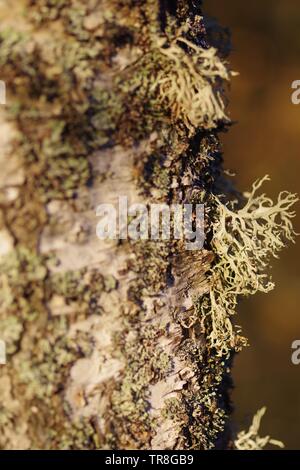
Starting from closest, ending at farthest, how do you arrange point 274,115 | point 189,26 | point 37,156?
1. point 37,156
2. point 189,26
3. point 274,115

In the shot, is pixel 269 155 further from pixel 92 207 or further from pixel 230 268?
pixel 92 207

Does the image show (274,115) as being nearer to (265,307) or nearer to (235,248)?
(265,307)

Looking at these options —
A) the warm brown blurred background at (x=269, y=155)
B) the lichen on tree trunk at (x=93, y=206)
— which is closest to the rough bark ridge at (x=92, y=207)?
the lichen on tree trunk at (x=93, y=206)

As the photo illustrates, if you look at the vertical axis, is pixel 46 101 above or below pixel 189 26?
below

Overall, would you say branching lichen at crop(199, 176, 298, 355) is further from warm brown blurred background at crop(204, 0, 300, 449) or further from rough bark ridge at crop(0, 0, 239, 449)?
warm brown blurred background at crop(204, 0, 300, 449)

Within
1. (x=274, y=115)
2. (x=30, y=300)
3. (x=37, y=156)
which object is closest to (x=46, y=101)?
(x=37, y=156)

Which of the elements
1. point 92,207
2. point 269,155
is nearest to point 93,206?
point 92,207

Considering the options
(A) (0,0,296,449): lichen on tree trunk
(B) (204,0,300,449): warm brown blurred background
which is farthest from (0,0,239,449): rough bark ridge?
(B) (204,0,300,449): warm brown blurred background
